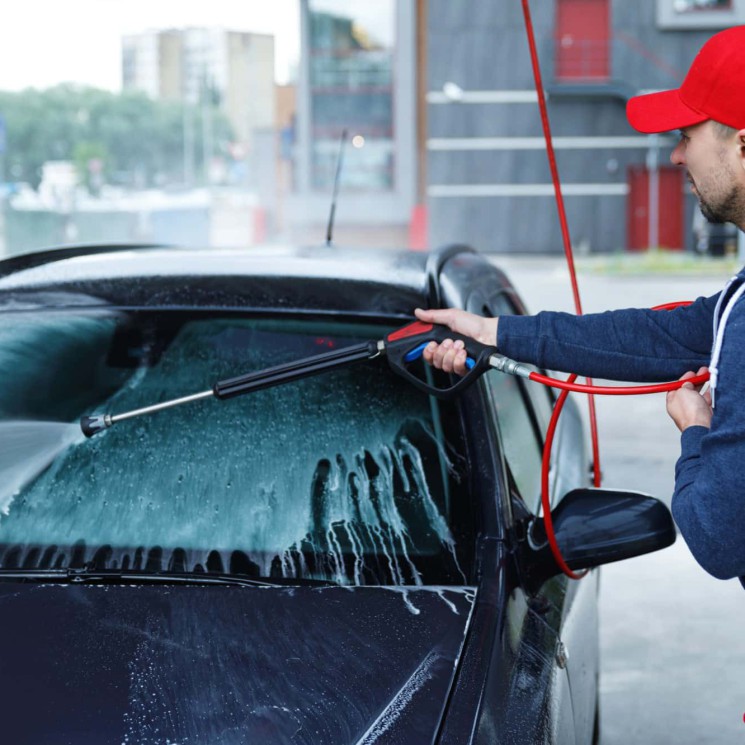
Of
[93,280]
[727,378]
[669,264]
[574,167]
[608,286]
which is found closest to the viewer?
[727,378]

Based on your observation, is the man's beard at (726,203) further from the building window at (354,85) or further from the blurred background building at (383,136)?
the building window at (354,85)

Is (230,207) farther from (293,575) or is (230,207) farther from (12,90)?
(293,575)

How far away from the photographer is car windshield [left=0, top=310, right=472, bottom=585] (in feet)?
6.79

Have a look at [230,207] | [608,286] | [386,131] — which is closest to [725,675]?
[608,286]

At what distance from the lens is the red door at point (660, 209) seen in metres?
31.0

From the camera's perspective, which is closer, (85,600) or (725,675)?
(85,600)

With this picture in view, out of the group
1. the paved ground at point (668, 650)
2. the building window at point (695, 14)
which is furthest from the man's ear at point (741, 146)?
the building window at point (695, 14)

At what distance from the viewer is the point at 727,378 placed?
1.52m

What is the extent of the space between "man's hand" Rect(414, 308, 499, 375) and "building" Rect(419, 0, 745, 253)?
28.8 m

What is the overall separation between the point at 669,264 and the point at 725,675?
22443 mm

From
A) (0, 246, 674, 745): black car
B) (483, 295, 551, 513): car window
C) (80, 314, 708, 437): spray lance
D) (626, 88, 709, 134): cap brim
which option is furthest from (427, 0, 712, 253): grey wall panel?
(626, 88, 709, 134): cap brim

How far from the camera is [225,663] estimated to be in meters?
1.71

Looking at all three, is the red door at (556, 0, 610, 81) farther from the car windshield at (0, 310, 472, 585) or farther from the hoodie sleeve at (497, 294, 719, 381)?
the hoodie sleeve at (497, 294, 719, 381)

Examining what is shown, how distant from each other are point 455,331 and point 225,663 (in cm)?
75
